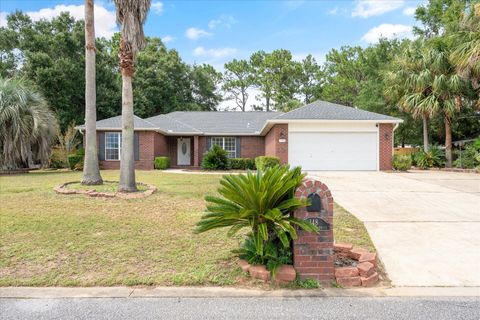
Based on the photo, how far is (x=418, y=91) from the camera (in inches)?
772

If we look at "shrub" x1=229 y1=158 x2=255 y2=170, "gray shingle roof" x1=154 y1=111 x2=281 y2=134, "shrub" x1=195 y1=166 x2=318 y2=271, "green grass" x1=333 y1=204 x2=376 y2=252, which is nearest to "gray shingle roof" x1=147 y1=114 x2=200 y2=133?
"gray shingle roof" x1=154 y1=111 x2=281 y2=134

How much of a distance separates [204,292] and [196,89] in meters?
36.5

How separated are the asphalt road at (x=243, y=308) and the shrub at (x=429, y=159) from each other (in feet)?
61.2

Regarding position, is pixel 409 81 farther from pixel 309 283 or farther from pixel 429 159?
pixel 309 283

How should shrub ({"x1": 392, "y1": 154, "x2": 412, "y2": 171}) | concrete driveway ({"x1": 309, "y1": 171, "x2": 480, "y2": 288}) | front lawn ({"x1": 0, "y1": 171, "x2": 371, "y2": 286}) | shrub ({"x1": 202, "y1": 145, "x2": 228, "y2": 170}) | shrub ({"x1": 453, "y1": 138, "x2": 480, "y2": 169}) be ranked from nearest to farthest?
1. front lawn ({"x1": 0, "y1": 171, "x2": 371, "y2": 286})
2. concrete driveway ({"x1": 309, "y1": 171, "x2": 480, "y2": 288})
3. shrub ({"x1": 392, "y1": 154, "x2": 412, "y2": 171})
4. shrub ({"x1": 453, "y1": 138, "x2": 480, "y2": 169})
5. shrub ({"x1": 202, "y1": 145, "x2": 228, "y2": 170})

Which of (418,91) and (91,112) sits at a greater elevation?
(418,91)

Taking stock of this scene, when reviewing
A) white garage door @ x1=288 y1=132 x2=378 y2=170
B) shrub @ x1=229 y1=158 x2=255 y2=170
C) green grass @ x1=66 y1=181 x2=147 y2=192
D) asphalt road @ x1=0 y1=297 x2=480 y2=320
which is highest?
white garage door @ x1=288 y1=132 x2=378 y2=170

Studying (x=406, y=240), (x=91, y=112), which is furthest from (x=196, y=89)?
(x=406, y=240)

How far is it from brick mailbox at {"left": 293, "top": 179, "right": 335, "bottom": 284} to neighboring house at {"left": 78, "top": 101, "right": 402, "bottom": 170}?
13.1 meters

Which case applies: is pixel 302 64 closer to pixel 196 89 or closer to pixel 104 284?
pixel 196 89

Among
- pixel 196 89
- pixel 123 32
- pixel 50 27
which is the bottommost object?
pixel 123 32

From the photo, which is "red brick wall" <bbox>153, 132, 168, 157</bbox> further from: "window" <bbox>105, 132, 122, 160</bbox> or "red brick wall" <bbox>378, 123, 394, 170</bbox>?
"red brick wall" <bbox>378, 123, 394, 170</bbox>

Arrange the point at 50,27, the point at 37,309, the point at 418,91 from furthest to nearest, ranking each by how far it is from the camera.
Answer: the point at 50,27 < the point at 418,91 < the point at 37,309

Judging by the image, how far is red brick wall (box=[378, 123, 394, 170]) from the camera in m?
16.9
